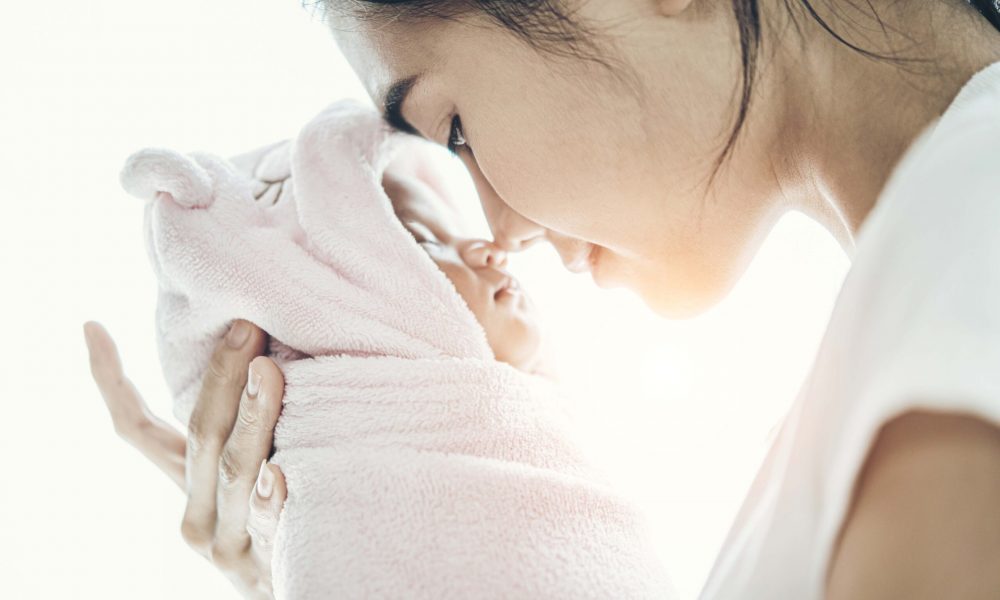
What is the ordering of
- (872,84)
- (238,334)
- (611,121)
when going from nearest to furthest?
(872,84)
(611,121)
(238,334)

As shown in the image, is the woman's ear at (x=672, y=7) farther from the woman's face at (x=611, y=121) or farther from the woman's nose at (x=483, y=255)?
the woman's nose at (x=483, y=255)

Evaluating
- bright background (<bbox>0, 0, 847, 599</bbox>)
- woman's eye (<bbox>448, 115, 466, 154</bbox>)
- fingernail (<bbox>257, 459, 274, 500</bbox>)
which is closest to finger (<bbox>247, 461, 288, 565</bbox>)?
fingernail (<bbox>257, 459, 274, 500</bbox>)

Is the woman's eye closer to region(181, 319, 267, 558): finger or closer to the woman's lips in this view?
the woman's lips

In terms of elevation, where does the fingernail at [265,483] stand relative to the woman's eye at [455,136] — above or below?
below

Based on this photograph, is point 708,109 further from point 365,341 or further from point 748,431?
point 748,431

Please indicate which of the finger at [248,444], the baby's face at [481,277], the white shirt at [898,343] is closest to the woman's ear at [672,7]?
the white shirt at [898,343]

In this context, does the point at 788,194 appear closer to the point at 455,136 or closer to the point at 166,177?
the point at 455,136

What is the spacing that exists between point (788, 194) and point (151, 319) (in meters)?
1.11

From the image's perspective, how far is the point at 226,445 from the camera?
99 centimetres

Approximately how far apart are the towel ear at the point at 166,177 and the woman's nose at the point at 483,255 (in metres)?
0.35

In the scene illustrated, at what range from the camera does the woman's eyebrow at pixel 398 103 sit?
81 cm

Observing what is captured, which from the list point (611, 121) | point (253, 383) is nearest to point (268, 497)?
point (253, 383)

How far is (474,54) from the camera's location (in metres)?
0.76

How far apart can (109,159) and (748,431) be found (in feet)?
4.03
